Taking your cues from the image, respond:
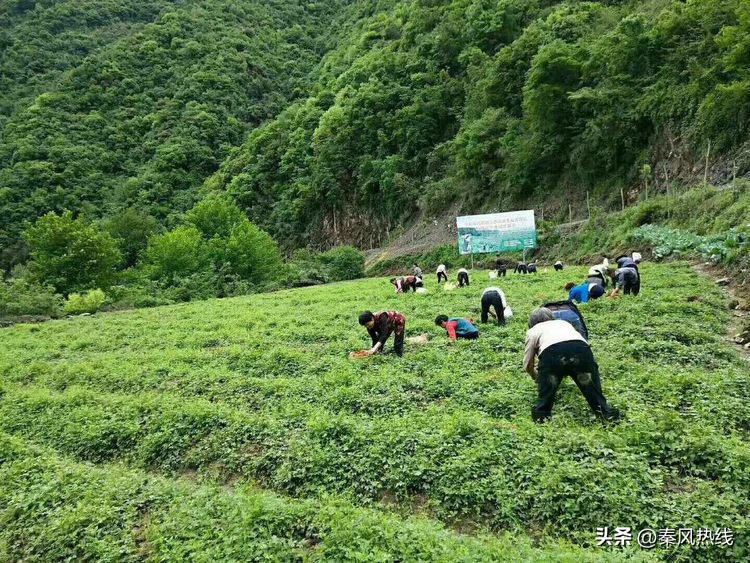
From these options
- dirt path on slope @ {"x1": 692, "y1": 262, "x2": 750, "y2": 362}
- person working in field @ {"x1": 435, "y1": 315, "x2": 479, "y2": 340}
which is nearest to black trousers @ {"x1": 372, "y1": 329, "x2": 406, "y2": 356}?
person working in field @ {"x1": 435, "y1": 315, "x2": 479, "y2": 340}

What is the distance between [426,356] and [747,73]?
88.0 ft

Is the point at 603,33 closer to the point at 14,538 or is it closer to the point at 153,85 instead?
the point at 14,538

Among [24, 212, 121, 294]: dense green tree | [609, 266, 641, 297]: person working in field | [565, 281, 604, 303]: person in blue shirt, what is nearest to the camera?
[565, 281, 604, 303]: person in blue shirt

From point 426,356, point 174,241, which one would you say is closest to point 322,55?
point 174,241

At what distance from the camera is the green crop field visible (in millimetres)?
4629

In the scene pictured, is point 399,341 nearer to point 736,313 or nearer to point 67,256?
point 736,313

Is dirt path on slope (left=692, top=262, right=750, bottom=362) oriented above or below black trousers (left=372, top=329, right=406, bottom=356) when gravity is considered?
below

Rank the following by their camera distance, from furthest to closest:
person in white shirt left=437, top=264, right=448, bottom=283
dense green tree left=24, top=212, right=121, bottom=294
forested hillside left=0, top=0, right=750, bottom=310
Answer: dense green tree left=24, top=212, right=121, bottom=294
forested hillside left=0, top=0, right=750, bottom=310
person in white shirt left=437, top=264, right=448, bottom=283

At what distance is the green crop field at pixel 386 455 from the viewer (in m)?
4.63

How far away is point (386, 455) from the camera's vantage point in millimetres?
6074

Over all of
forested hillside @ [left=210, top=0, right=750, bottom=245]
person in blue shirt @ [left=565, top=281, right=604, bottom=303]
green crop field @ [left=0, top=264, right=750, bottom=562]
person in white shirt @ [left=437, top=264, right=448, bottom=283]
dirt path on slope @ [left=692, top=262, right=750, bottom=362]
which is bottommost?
person in white shirt @ [left=437, top=264, right=448, bottom=283]

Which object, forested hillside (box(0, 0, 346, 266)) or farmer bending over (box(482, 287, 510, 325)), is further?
forested hillside (box(0, 0, 346, 266))

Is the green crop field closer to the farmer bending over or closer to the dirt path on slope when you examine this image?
the dirt path on slope

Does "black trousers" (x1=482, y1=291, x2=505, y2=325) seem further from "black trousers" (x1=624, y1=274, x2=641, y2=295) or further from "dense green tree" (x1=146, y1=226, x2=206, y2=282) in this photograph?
"dense green tree" (x1=146, y1=226, x2=206, y2=282)
